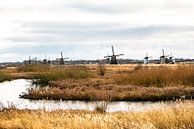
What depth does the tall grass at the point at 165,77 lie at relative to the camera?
40188mm

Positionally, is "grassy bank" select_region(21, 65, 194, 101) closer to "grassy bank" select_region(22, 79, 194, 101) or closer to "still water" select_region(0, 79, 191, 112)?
"grassy bank" select_region(22, 79, 194, 101)

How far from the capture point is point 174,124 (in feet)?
44.7

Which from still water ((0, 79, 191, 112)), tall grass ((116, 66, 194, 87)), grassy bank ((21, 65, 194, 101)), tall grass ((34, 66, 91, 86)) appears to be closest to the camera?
still water ((0, 79, 191, 112))

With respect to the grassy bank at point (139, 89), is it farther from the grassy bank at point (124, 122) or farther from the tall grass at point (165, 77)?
the grassy bank at point (124, 122)

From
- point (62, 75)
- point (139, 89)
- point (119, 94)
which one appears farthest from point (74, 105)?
point (62, 75)

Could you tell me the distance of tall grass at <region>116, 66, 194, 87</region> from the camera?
1582 inches

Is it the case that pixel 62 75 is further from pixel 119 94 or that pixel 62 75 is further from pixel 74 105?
pixel 74 105

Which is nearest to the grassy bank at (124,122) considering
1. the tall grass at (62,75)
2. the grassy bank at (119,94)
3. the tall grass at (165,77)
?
the grassy bank at (119,94)

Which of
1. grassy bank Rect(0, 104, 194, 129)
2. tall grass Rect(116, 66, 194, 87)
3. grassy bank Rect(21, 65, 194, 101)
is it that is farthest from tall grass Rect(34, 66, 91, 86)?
grassy bank Rect(0, 104, 194, 129)

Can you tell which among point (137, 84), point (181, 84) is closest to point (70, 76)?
point (137, 84)

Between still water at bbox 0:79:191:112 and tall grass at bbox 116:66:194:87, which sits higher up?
tall grass at bbox 116:66:194:87

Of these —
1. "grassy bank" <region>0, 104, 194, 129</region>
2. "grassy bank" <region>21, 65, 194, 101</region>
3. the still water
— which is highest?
"grassy bank" <region>0, 104, 194, 129</region>

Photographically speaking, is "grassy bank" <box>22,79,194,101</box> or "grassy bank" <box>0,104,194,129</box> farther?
"grassy bank" <box>22,79,194,101</box>

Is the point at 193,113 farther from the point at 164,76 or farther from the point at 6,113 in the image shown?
the point at 164,76
